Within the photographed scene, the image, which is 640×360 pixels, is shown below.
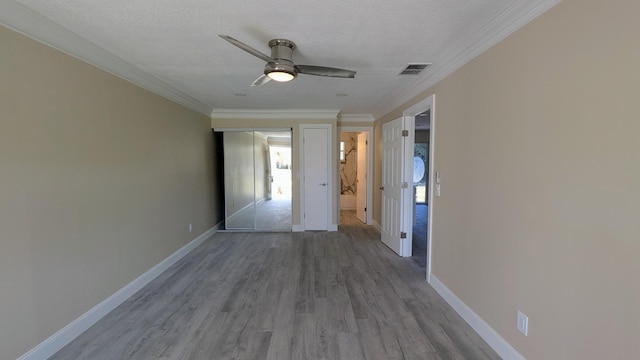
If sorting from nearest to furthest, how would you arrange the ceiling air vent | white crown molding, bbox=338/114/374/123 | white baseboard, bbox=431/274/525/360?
white baseboard, bbox=431/274/525/360, the ceiling air vent, white crown molding, bbox=338/114/374/123

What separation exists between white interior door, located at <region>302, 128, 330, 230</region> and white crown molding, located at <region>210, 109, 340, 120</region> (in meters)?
0.26

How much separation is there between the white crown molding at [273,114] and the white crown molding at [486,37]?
7.37 ft

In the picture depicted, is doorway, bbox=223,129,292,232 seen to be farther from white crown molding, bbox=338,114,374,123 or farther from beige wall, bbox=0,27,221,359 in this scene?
beige wall, bbox=0,27,221,359

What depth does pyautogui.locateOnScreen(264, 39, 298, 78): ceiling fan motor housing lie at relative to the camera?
229cm

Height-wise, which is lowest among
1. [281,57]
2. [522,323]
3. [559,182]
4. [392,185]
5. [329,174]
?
[522,323]

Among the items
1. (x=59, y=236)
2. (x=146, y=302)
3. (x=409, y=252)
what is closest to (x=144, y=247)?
(x=146, y=302)

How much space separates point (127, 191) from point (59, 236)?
85 centimetres

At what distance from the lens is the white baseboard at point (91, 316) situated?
1983 millimetres

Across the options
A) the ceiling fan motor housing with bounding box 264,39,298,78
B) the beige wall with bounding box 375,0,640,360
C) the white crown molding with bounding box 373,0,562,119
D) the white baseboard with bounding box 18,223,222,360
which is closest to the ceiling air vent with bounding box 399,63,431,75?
the white crown molding with bounding box 373,0,562,119

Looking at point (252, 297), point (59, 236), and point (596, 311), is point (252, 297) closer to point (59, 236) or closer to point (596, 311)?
point (59, 236)

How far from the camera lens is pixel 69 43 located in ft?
7.16

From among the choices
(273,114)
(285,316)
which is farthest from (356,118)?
(285,316)

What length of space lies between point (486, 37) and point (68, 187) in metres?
3.39

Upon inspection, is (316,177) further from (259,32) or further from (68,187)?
(68,187)
